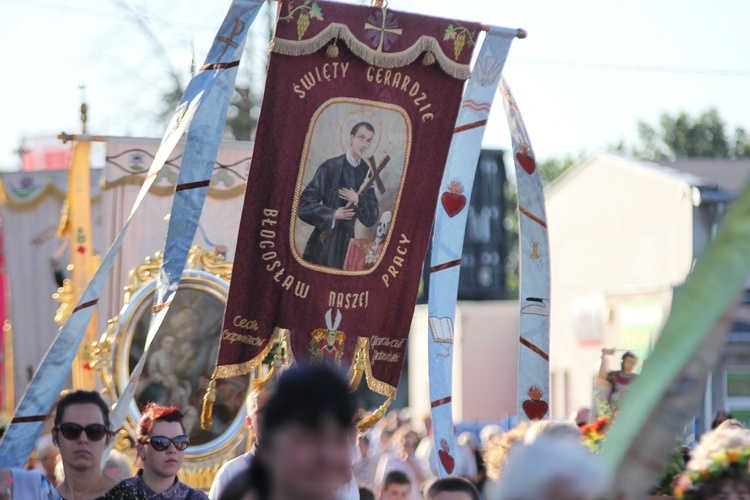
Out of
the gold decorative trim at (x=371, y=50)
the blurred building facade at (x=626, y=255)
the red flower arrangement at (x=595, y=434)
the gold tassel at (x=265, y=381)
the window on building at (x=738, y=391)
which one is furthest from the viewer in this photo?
the blurred building facade at (x=626, y=255)

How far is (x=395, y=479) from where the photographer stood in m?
8.99

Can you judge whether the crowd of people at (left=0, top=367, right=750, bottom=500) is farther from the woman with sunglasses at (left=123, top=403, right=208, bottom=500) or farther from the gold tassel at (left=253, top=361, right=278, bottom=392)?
the gold tassel at (left=253, top=361, right=278, bottom=392)

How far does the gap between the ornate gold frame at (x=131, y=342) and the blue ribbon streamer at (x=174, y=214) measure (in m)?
3.22

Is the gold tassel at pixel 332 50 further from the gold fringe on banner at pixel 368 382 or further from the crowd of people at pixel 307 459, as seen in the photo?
the crowd of people at pixel 307 459

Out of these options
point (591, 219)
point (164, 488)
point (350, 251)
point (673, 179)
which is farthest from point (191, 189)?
point (591, 219)

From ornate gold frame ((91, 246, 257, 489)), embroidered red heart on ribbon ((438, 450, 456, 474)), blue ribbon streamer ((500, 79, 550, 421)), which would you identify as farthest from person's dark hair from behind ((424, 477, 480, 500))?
ornate gold frame ((91, 246, 257, 489))

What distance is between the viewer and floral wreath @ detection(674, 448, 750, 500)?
4.02 meters

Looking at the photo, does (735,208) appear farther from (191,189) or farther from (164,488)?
(191,189)

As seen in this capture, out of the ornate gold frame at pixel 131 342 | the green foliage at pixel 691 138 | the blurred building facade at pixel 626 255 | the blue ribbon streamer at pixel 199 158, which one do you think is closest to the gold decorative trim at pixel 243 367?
the blue ribbon streamer at pixel 199 158

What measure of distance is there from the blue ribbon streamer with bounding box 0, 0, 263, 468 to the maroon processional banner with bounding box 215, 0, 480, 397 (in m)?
0.29

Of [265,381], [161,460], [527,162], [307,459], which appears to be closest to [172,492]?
[161,460]

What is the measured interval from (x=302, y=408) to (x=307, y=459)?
11 cm

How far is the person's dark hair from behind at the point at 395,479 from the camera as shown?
8984 mm

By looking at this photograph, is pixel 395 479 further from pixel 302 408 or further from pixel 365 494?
pixel 302 408
